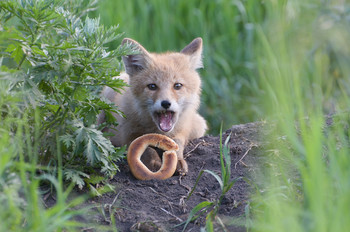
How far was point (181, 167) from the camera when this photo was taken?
12.3 feet

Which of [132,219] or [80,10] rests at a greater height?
[80,10]

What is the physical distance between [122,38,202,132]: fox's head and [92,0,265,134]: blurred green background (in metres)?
2.32

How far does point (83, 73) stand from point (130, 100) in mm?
1384

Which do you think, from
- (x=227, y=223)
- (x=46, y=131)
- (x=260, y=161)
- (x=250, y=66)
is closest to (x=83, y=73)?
(x=46, y=131)

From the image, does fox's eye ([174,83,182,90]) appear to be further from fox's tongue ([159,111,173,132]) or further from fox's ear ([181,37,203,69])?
fox's ear ([181,37,203,69])

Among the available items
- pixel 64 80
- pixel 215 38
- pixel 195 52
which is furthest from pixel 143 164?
pixel 215 38

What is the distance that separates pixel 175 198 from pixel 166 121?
1066 mm

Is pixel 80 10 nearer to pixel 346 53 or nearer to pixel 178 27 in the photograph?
pixel 178 27

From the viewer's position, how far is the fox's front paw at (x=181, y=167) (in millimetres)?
3682

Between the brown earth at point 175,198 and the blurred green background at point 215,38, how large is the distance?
Result: 9.62ft

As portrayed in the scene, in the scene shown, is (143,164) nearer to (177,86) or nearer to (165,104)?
(165,104)

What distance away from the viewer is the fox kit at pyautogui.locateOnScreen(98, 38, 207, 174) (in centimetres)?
419

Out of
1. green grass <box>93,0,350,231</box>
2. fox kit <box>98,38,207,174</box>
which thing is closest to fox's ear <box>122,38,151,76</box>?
fox kit <box>98,38,207,174</box>

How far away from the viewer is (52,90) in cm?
319
